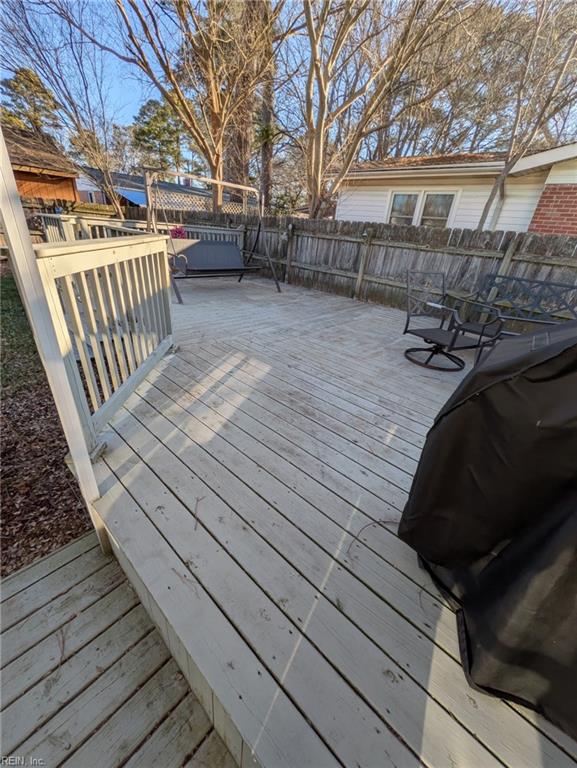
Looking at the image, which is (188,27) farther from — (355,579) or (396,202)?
(355,579)

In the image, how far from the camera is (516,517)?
34.1 inches

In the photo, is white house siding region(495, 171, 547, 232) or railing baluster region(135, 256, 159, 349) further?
white house siding region(495, 171, 547, 232)

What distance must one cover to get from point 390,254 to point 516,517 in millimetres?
5083

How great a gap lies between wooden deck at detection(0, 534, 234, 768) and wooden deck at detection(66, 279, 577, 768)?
0.27 feet

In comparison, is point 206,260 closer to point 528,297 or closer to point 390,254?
point 390,254

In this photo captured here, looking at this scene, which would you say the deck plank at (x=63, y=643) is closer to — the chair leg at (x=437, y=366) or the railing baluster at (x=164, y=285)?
the railing baluster at (x=164, y=285)

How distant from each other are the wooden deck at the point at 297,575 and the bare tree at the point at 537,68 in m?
5.72

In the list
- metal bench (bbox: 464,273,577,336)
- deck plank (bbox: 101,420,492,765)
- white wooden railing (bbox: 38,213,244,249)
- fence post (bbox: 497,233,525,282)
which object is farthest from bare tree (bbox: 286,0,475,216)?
deck plank (bbox: 101,420,492,765)

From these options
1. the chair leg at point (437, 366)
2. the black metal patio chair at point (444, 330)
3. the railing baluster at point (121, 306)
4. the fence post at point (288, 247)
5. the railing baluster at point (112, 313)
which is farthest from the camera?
the fence post at point (288, 247)

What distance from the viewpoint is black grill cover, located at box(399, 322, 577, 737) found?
0.74 m

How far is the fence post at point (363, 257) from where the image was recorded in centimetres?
530

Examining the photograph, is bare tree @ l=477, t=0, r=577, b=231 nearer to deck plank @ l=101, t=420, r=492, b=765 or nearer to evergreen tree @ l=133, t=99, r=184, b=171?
deck plank @ l=101, t=420, r=492, b=765

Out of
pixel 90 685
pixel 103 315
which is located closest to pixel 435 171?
pixel 103 315

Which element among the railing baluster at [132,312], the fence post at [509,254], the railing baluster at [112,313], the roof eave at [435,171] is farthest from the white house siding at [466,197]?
the railing baluster at [112,313]
